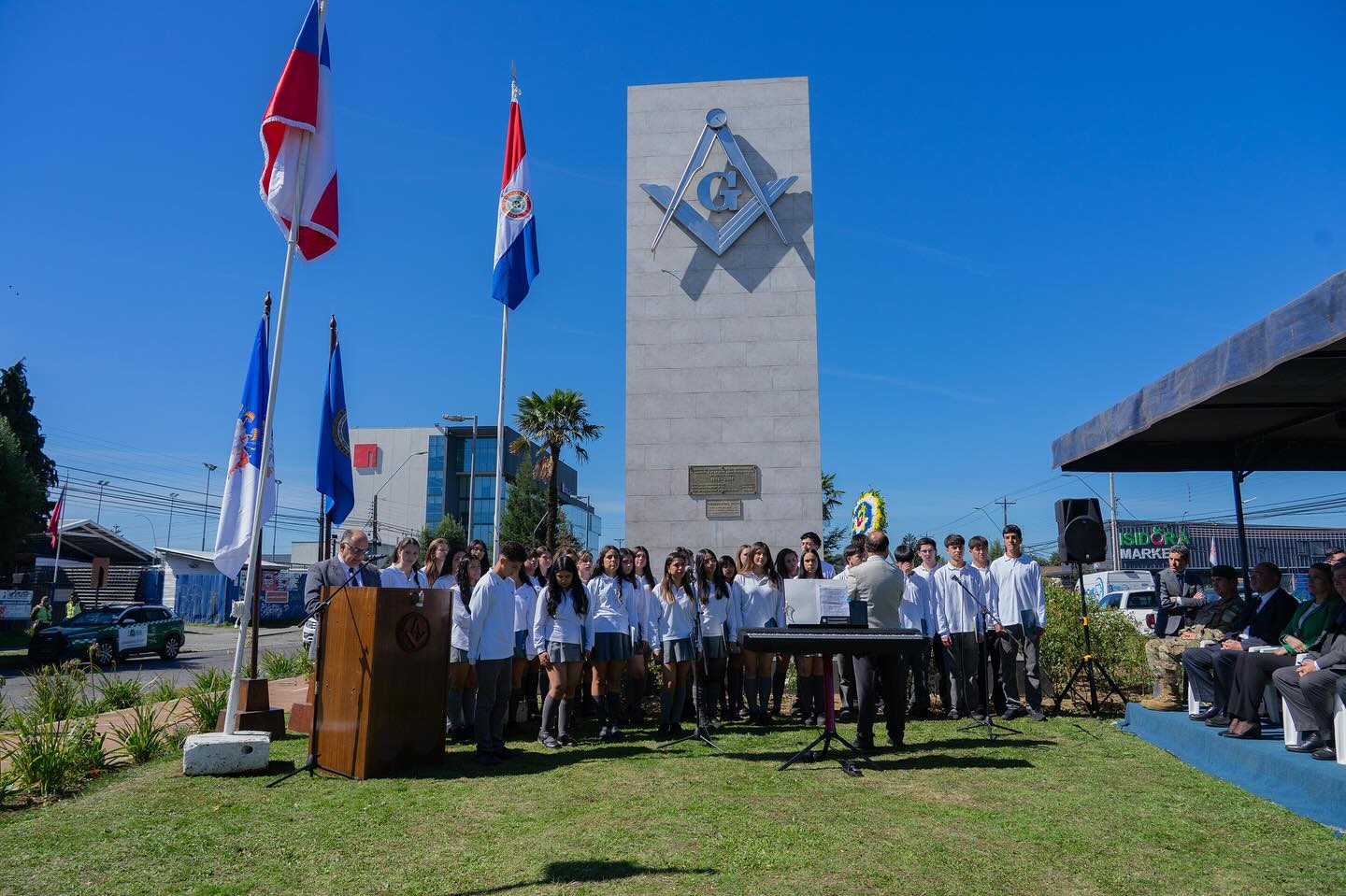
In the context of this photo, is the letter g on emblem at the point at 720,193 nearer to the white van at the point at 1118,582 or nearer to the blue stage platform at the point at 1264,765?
the blue stage platform at the point at 1264,765

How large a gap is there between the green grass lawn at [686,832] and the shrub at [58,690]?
1377 millimetres

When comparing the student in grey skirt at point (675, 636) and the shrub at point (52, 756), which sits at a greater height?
the student in grey skirt at point (675, 636)

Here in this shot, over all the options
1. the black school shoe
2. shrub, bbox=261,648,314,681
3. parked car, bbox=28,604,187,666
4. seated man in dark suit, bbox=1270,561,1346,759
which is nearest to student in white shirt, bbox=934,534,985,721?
seated man in dark suit, bbox=1270,561,1346,759

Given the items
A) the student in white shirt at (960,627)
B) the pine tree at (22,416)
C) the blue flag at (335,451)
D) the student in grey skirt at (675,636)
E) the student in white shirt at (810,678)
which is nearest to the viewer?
the student in grey skirt at (675,636)

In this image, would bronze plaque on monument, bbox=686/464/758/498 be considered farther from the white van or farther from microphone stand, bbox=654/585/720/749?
the white van

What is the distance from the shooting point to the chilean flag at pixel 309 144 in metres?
8.27

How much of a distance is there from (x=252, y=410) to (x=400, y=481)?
9636 cm

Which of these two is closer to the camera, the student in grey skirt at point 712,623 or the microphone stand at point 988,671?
the microphone stand at point 988,671

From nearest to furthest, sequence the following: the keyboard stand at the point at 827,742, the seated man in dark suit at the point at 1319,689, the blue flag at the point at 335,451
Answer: the seated man in dark suit at the point at 1319,689
the keyboard stand at the point at 827,742
the blue flag at the point at 335,451

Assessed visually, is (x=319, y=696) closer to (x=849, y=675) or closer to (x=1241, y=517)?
(x=849, y=675)

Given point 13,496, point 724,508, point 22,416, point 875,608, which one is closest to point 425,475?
point 22,416

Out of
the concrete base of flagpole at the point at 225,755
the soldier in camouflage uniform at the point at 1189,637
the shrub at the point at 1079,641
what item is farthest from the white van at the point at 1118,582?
the concrete base of flagpole at the point at 225,755

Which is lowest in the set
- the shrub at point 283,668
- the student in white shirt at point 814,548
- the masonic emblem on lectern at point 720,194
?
the shrub at point 283,668

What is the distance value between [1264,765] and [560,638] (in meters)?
5.89
